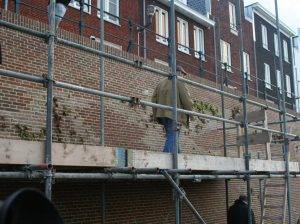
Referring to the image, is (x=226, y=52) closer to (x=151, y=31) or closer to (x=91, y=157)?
(x=151, y=31)

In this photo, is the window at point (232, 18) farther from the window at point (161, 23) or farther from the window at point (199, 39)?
the window at point (161, 23)

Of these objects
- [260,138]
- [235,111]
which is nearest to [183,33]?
[235,111]

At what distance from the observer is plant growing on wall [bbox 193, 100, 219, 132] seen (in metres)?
12.3

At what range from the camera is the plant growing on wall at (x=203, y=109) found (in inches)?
484

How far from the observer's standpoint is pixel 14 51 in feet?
27.5

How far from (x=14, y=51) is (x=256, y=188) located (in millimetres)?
8535

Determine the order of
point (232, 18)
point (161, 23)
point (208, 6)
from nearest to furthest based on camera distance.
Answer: point (161, 23), point (208, 6), point (232, 18)

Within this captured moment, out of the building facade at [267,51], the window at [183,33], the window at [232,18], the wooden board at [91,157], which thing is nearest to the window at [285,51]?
the building facade at [267,51]

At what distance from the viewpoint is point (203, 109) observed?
12672 millimetres

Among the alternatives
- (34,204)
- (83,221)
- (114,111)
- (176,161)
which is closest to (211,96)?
(114,111)

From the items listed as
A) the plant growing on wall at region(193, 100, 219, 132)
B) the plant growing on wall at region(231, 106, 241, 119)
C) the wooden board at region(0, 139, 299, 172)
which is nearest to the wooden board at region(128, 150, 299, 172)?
the wooden board at region(0, 139, 299, 172)

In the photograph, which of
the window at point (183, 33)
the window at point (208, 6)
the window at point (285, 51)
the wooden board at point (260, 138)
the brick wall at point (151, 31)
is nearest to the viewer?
the wooden board at point (260, 138)

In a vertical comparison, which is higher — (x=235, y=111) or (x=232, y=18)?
(x=232, y=18)

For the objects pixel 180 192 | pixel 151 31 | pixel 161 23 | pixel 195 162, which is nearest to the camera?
pixel 180 192
